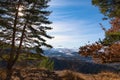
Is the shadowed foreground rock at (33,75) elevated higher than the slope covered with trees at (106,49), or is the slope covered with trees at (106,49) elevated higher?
the slope covered with trees at (106,49)

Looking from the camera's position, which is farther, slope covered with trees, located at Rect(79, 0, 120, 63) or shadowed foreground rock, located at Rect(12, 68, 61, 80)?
shadowed foreground rock, located at Rect(12, 68, 61, 80)

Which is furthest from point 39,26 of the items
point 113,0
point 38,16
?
point 113,0

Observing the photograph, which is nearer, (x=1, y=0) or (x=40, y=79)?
(x=40, y=79)

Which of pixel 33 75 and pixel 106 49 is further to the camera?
pixel 33 75

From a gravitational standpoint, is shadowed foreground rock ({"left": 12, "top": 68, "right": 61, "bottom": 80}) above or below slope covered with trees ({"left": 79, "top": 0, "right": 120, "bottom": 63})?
below

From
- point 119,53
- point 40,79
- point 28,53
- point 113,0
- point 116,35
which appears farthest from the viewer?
point 28,53

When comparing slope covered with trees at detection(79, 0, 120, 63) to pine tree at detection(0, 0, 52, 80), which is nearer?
slope covered with trees at detection(79, 0, 120, 63)

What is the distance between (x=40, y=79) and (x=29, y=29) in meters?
9.52

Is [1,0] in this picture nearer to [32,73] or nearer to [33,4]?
[33,4]

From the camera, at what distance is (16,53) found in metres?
36.8

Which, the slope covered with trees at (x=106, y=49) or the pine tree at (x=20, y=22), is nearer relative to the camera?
the slope covered with trees at (x=106, y=49)

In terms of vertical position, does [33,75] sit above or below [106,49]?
below

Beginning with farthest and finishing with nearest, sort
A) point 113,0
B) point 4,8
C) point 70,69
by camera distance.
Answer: point 4,8 → point 70,69 → point 113,0

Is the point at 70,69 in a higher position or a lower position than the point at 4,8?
lower
